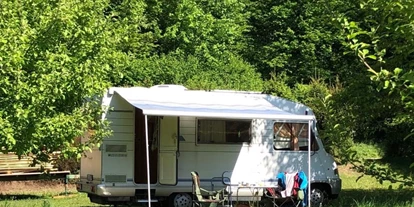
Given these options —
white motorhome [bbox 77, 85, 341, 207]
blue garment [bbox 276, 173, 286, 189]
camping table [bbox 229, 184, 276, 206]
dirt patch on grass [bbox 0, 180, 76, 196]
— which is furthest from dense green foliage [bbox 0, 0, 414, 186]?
dirt patch on grass [bbox 0, 180, 76, 196]

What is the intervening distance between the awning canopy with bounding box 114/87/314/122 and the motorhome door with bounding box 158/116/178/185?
55 centimetres

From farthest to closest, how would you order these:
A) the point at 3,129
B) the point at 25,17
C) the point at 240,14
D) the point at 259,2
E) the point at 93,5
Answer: the point at 259,2 < the point at 240,14 < the point at 93,5 < the point at 25,17 < the point at 3,129

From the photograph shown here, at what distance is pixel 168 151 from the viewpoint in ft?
42.7

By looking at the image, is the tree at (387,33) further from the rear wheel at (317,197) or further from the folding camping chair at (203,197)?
the rear wheel at (317,197)

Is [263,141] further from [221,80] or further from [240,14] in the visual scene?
[240,14]

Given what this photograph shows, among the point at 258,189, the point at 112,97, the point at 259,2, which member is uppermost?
the point at 259,2

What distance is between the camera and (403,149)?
25.9 metres

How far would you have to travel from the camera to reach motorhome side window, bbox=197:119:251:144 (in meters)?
13.4

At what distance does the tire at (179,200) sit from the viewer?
42.5ft

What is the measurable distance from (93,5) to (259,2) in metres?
29.1

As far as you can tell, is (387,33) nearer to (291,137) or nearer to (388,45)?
(388,45)

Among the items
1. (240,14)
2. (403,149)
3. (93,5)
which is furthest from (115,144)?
(240,14)

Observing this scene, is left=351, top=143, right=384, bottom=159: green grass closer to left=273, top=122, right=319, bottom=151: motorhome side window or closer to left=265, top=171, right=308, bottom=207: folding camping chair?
left=273, top=122, right=319, bottom=151: motorhome side window

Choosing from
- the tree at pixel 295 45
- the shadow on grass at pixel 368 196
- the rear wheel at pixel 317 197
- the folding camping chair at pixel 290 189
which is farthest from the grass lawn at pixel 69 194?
the tree at pixel 295 45
